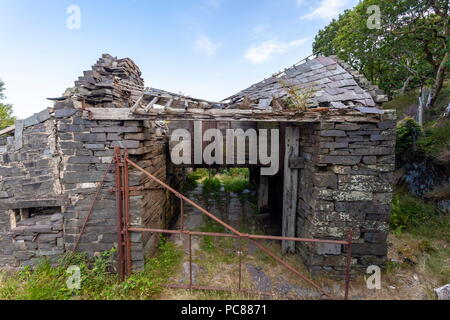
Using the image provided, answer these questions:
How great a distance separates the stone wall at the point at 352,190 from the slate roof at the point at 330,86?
38cm

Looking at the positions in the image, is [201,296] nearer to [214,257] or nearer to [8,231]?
[214,257]

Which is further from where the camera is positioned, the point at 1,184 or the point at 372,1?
the point at 372,1

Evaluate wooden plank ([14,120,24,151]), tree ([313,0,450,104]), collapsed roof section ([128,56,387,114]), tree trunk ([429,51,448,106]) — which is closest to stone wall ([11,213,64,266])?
wooden plank ([14,120,24,151])

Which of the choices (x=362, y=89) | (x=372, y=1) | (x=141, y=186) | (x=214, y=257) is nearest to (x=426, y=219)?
(x=362, y=89)

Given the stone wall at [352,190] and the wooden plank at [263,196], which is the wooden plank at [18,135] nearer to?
the stone wall at [352,190]

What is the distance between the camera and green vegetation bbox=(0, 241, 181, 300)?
3.07 metres

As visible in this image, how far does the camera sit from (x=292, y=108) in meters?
3.45

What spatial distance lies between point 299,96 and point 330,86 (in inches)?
29.5

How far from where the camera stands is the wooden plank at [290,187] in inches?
168

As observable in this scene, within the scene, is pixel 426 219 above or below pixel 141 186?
below

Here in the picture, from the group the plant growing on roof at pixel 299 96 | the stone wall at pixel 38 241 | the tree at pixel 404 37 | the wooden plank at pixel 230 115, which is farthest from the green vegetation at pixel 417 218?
the stone wall at pixel 38 241

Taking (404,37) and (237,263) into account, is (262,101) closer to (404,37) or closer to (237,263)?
(237,263)

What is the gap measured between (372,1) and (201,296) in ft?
38.3

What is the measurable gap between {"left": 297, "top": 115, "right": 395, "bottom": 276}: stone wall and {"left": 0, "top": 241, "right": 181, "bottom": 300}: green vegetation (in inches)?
116
